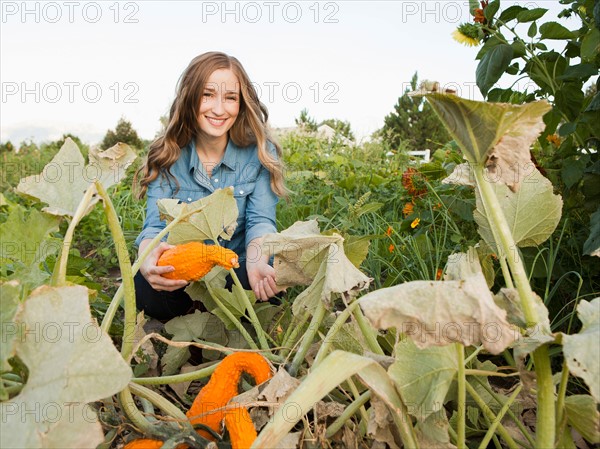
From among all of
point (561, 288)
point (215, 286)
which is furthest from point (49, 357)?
point (561, 288)

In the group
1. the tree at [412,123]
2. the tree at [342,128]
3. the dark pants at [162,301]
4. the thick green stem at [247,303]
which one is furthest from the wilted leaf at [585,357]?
the tree at [412,123]

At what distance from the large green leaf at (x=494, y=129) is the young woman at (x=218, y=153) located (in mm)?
1441

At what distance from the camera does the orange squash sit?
1355mm

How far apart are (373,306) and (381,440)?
31cm

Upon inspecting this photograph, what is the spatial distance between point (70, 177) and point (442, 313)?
65cm

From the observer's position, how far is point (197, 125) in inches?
97.9

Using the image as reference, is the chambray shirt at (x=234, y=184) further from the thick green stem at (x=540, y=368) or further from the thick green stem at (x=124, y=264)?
the thick green stem at (x=540, y=368)

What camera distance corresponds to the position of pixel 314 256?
117 centimetres

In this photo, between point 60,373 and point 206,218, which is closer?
point 60,373

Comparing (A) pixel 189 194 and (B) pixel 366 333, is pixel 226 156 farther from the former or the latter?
(B) pixel 366 333

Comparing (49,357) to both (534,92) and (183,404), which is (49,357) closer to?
(183,404)

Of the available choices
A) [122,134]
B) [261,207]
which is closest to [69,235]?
[261,207]

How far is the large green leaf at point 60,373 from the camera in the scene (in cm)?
74

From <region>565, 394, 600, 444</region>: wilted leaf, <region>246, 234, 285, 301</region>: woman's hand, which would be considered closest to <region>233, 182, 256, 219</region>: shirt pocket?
<region>246, 234, 285, 301</region>: woman's hand
